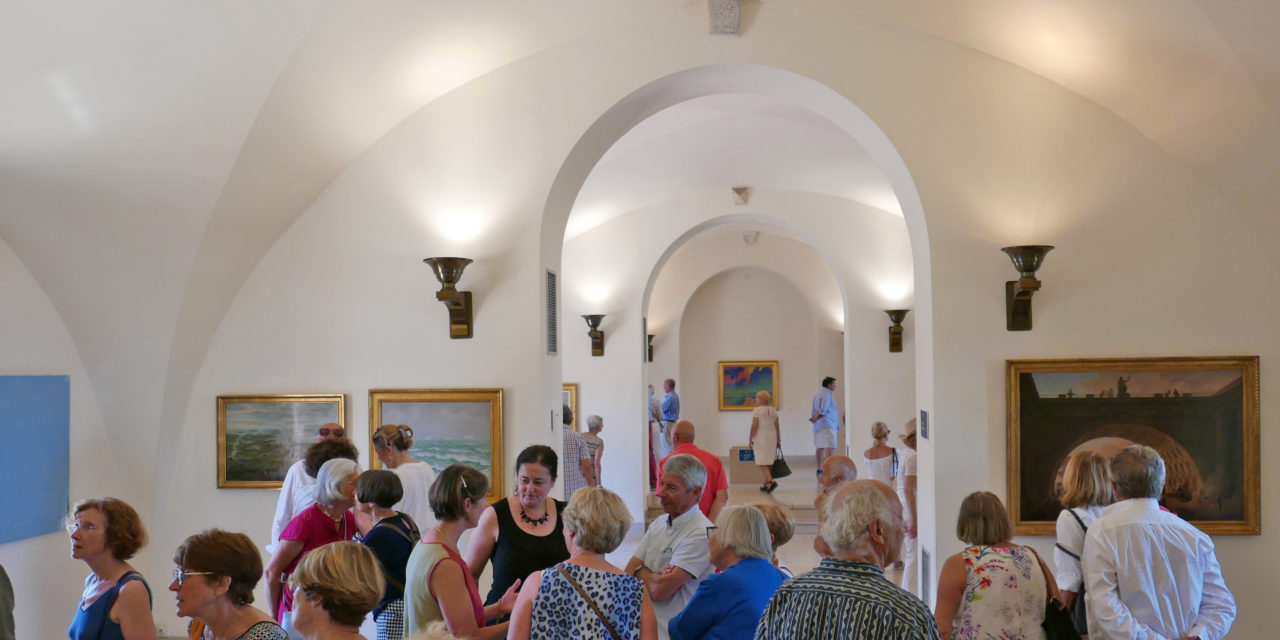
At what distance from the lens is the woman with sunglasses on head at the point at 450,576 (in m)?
2.92

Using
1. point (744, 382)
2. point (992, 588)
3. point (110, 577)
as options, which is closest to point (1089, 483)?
point (992, 588)

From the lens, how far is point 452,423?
18.9 feet

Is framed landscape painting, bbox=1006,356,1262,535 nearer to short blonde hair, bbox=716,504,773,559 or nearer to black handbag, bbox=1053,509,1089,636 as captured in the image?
black handbag, bbox=1053,509,1089,636

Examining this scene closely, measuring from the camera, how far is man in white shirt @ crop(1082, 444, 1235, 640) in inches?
129

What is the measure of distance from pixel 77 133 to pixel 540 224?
2.56m

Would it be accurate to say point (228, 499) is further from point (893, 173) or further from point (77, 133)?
point (893, 173)

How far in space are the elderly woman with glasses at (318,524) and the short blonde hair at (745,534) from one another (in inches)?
65.0

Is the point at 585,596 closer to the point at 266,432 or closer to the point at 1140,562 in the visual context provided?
the point at 1140,562

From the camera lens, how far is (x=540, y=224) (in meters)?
5.72

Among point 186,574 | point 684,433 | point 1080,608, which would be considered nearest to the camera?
point 186,574

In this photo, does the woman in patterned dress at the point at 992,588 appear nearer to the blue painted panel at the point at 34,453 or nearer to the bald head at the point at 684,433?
the bald head at the point at 684,433

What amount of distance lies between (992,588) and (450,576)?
176 cm

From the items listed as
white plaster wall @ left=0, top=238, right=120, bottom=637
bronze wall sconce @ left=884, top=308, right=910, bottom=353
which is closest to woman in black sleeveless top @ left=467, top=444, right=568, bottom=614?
white plaster wall @ left=0, top=238, right=120, bottom=637

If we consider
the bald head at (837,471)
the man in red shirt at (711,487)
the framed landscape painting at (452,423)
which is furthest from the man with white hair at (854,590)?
the framed landscape painting at (452,423)
